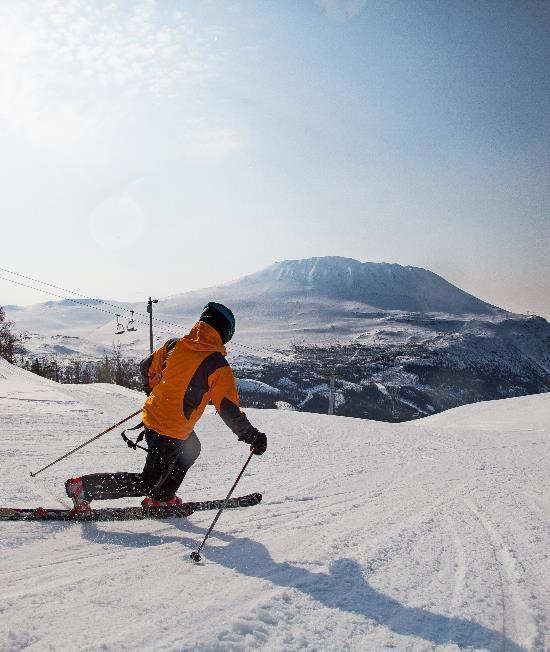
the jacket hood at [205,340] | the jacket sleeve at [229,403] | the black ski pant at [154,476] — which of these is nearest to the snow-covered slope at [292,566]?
the black ski pant at [154,476]

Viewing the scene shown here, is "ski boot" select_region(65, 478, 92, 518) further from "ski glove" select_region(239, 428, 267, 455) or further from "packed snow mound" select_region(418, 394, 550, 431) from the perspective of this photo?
"packed snow mound" select_region(418, 394, 550, 431)

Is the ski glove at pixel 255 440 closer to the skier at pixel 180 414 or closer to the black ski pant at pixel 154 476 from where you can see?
the skier at pixel 180 414

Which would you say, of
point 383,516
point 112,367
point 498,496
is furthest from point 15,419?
point 112,367

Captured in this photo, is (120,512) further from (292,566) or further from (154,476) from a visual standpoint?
(292,566)

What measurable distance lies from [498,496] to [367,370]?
133m

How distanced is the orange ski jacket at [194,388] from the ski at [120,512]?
2.09 ft

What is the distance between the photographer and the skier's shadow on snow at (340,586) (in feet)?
7.01

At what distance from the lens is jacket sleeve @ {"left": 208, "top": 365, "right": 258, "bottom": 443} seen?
126 inches

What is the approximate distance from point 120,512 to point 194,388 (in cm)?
113

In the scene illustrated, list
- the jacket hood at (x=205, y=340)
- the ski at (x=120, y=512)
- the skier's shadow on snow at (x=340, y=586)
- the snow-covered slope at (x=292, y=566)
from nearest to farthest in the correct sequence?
1. the snow-covered slope at (x=292, y=566)
2. the skier's shadow on snow at (x=340, y=586)
3. the ski at (x=120, y=512)
4. the jacket hood at (x=205, y=340)

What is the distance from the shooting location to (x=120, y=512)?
3398 millimetres

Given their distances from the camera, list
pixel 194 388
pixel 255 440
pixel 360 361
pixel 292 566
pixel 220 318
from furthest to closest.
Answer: pixel 360 361, pixel 220 318, pixel 194 388, pixel 255 440, pixel 292 566

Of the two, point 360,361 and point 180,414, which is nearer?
point 180,414

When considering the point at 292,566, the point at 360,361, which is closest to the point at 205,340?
the point at 292,566
